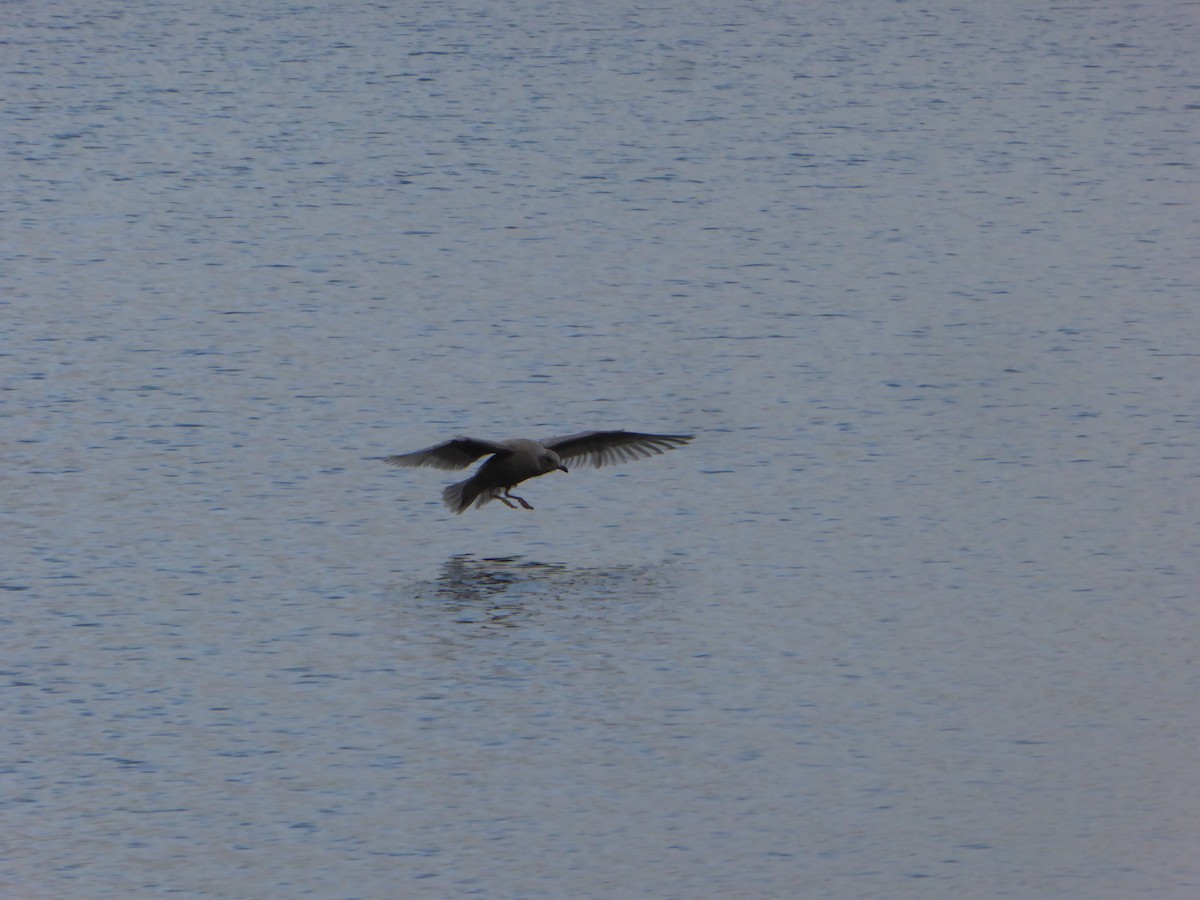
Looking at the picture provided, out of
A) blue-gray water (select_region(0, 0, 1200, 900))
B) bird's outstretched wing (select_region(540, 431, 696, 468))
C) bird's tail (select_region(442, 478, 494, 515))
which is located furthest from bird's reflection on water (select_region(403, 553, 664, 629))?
bird's outstretched wing (select_region(540, 431, 696, 468))

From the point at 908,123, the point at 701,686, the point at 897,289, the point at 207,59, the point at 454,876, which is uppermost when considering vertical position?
the point at 207,59

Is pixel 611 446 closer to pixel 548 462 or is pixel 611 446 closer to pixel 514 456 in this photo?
pixel 548 462

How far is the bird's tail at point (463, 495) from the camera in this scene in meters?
18.3

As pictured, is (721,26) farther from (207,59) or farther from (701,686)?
(701,686)

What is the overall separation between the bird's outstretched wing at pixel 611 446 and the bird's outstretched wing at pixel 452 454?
26.3 inches

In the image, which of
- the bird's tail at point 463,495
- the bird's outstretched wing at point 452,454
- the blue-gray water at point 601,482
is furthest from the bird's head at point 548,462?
the blue-gray water at point 601,482

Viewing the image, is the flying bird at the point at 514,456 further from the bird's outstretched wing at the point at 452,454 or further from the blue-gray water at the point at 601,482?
the blue-gray water at the point at 601,482

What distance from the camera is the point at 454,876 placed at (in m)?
12.5

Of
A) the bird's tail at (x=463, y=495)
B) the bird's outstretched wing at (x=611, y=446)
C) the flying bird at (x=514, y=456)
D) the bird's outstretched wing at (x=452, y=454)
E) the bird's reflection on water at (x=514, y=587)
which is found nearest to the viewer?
the bird's reflection on water at (x=514, y=587)

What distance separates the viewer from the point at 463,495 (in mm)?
18312

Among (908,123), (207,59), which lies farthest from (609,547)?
(207,59)

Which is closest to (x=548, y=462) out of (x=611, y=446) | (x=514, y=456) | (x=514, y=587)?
(x=514, y=456)

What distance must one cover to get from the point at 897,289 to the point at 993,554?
8576mm

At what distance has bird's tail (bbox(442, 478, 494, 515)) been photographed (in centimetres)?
1830
